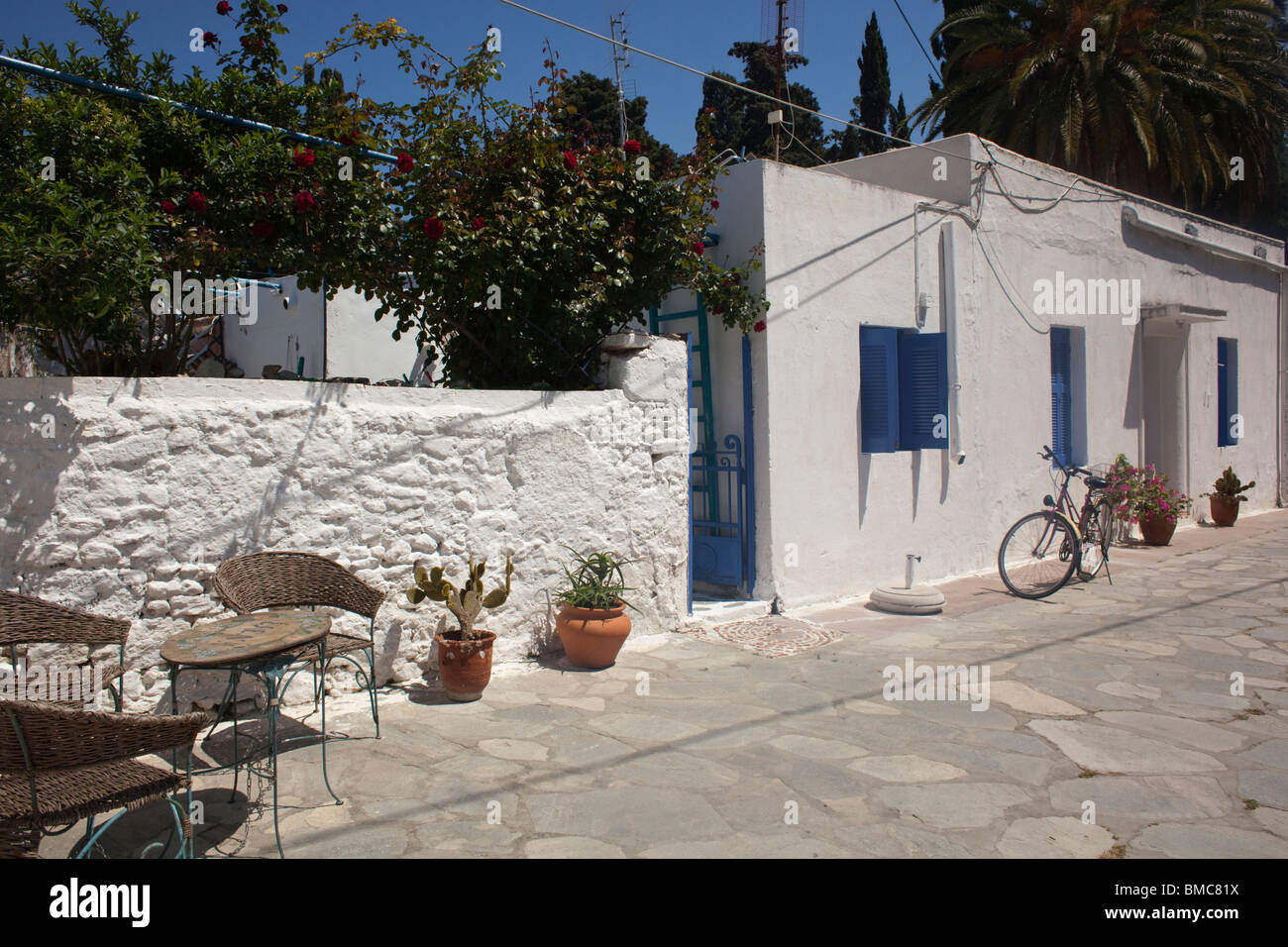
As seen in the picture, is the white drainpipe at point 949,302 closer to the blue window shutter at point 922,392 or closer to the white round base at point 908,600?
the blue window shutter at point 922,392

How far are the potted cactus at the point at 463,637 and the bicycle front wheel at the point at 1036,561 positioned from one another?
4.68m

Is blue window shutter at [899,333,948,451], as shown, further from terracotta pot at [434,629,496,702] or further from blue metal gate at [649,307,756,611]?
terracotta pot at [434,629,496,702]

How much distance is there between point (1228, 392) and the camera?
43.7ft

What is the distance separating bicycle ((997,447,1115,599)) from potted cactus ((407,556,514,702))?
184 inches

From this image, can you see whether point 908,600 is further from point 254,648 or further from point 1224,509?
point 1224,509

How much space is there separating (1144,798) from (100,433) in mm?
4664

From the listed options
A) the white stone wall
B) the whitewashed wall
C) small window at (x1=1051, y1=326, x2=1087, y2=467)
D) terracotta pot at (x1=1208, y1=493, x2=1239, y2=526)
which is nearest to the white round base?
the whitewashed wall

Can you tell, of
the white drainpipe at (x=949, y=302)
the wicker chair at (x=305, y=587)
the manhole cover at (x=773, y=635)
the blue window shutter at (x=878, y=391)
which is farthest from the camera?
the white drainpipe at (x=949, y=302)

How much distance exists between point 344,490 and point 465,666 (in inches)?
44.1

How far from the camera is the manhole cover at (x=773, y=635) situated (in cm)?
596

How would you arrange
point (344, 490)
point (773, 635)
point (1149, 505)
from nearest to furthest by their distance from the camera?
point (344, 490) → point (773, 635) → point (1149, 505)

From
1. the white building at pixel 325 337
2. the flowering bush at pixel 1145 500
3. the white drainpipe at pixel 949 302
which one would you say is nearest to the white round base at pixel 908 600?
the white drainpipe at pixel 949 302

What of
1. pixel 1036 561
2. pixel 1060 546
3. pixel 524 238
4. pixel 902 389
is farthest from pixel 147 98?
pixel 1060 546
